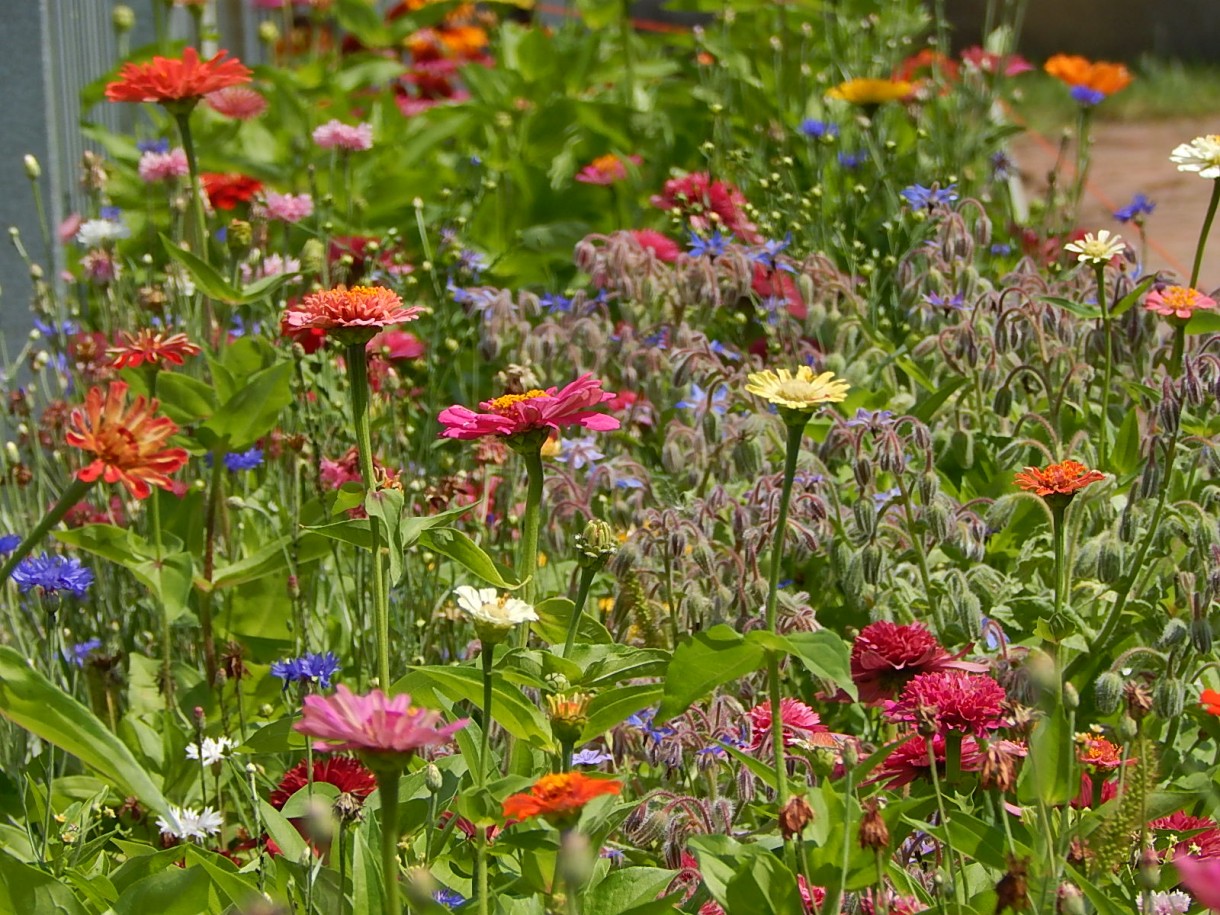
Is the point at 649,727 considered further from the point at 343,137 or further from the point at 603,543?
the point at 343,137

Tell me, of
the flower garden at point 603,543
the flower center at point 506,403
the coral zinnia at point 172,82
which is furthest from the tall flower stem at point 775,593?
the coral zinnia at point 172,82

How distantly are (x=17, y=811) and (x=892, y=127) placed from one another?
340cm

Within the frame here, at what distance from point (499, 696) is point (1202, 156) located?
1532 millimetres

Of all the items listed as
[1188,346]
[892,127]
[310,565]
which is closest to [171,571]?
[310,565]

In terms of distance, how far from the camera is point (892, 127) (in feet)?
15.6

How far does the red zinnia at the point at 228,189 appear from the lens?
389 centimetres

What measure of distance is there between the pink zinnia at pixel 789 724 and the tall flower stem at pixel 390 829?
61cm

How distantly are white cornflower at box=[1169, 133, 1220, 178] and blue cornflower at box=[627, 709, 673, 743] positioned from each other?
1.19 meters

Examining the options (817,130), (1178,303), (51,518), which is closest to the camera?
(51,518)

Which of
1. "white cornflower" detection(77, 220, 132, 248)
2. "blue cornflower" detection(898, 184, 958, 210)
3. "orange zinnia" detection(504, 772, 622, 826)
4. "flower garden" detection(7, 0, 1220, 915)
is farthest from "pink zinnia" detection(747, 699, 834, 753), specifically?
"white cornflower" detection(77, 220, 132, 248)

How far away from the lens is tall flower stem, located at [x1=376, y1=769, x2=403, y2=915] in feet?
4.21

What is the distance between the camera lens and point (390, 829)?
131cm

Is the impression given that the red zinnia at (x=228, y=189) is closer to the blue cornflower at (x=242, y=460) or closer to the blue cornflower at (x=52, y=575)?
the blue cornflower at (x=242, y=460)

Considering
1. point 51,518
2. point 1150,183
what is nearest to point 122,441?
point 51,518
